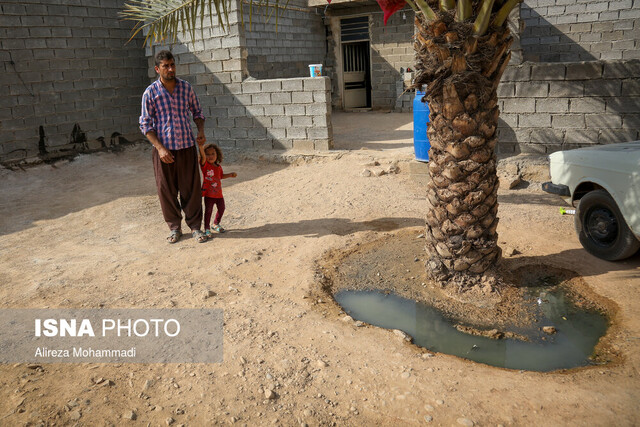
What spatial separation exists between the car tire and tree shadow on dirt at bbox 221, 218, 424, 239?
1620 millimetres

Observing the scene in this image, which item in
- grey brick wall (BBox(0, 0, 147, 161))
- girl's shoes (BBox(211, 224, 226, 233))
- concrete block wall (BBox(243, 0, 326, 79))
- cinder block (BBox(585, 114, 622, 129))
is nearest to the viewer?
girl's shoes (BBox(211, 224, 226, 233))

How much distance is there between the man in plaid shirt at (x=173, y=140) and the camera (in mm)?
4723

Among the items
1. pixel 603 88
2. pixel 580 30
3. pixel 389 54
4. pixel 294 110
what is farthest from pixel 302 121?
pixel 389 54

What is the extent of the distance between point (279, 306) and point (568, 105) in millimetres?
4816

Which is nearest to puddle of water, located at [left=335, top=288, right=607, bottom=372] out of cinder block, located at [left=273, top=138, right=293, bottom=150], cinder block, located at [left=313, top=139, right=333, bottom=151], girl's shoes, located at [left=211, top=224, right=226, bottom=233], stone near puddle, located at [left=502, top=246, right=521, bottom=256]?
stone near puddle, located at [left=502, top=246, right=521, bottom=256]

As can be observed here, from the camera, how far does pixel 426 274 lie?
416 centimetres

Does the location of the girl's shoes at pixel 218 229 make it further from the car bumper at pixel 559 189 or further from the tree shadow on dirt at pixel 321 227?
the car bumper at pixel 559 189

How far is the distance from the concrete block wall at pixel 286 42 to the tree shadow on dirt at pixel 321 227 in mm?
7726

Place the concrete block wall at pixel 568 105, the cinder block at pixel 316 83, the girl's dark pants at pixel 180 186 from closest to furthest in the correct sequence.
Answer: the girl's dark pants at pixel 180 186
the concrete block wall at pixel 568 105
the cinder block at pixel 316 83

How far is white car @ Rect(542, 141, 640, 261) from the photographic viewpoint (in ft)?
12.1

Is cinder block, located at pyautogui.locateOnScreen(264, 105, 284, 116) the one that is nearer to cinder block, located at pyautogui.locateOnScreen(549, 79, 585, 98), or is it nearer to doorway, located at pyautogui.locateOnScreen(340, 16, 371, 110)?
cinder block, located at pyautogui.locateOnScreen(549, 79, 585, 98)

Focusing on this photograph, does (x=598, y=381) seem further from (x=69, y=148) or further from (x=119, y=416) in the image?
(x=69, y=148)

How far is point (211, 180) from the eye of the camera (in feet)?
17.0

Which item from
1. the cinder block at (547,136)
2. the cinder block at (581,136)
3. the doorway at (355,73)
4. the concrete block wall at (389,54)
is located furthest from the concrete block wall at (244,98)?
the doorway at (355,73)
